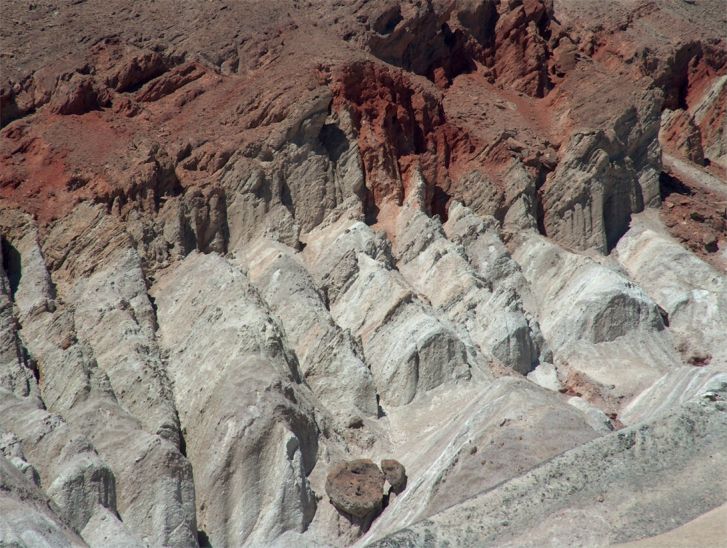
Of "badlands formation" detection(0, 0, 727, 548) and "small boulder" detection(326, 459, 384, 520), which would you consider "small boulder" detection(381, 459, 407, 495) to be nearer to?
"badlands formation" detection(0, 0, 727, 548)

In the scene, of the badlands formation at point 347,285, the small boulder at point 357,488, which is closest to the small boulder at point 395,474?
the badlands formation at point 347,285

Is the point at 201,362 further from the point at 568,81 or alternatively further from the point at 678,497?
the point at 568,81

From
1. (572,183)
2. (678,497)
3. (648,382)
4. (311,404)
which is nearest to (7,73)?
(311,404)

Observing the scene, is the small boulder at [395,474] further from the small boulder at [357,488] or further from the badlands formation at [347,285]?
the small boulder at [357,488]

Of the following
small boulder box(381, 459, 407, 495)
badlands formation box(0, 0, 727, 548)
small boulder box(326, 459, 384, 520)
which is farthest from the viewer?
small boulder box(381, 459, 407, 495)

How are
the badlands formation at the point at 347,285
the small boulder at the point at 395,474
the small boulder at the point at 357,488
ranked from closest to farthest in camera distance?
the badlands formation at the point at 347,285, the small boulder at the point at 357,488, the small boulder at the point at 395,474

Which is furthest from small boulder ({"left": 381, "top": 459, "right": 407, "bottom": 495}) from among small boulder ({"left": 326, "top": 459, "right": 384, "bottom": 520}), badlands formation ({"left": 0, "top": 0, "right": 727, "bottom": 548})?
small boulder ({"left": 326, "top": 459, "right": 384, "bottom": 520})
